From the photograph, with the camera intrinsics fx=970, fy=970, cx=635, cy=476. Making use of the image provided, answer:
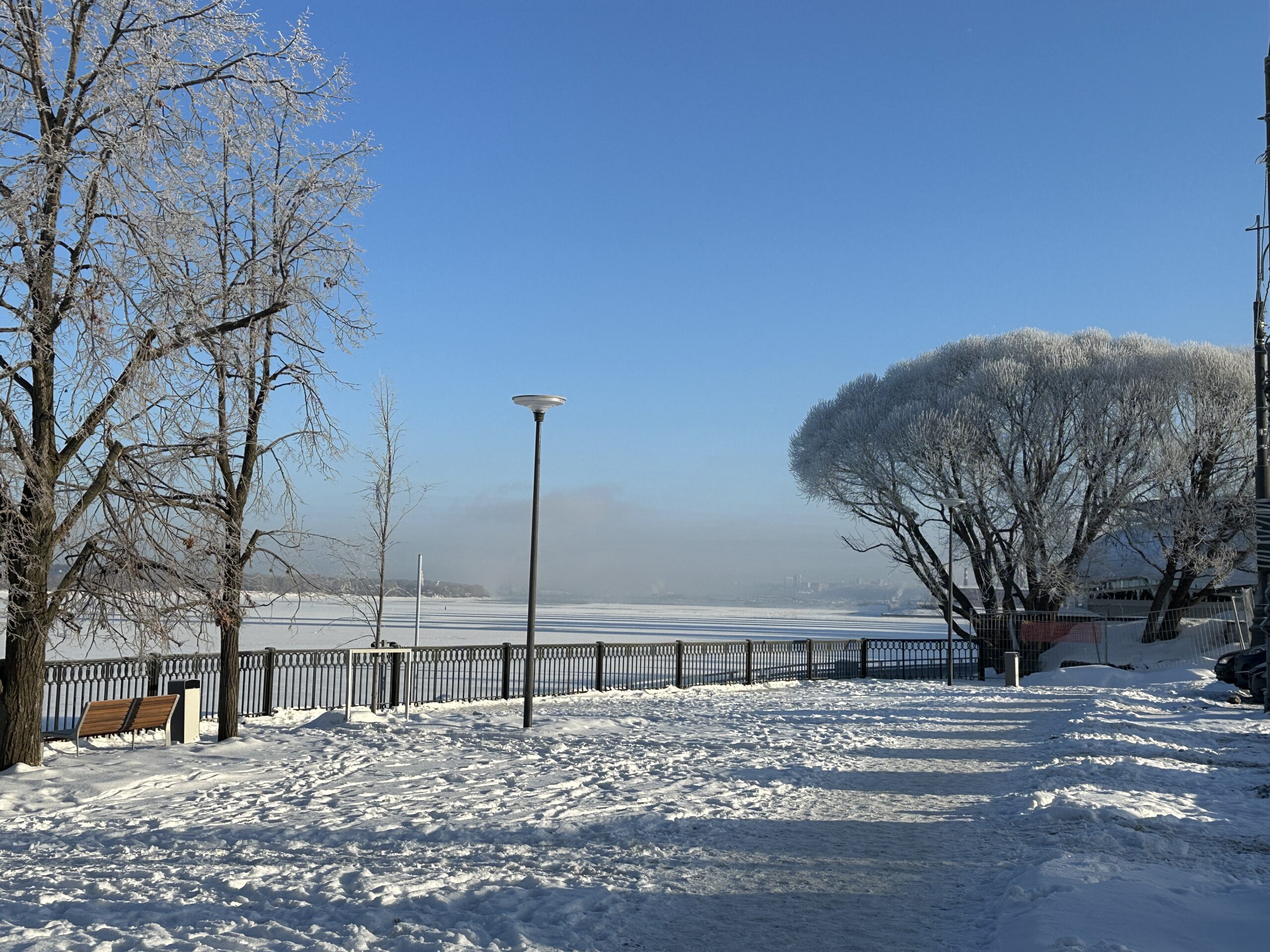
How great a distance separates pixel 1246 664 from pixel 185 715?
70.9ft

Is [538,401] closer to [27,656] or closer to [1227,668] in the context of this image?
[27,656]

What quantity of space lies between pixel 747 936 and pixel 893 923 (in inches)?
39.4

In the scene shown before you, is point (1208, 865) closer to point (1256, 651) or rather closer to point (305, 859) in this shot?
point (305, 859)

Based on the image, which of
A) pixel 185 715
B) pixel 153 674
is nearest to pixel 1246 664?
pixel 185 715

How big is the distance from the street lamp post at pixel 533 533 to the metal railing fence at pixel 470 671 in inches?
124

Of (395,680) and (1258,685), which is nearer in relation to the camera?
(395,680)

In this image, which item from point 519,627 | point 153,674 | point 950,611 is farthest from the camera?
point 519,627

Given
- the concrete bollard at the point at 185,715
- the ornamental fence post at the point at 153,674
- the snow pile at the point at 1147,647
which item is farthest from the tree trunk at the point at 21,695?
the snow pile at the point at 1147,647

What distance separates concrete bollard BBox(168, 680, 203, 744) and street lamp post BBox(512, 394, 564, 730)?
16.3 feet

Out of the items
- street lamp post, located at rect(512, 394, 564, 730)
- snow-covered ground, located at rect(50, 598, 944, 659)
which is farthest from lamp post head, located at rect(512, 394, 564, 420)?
snow-covered ground, located at rect(50, 598, 944, 659)

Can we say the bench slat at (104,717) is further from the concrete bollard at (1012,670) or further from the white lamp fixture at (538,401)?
the concrete bollard at (1012,670)

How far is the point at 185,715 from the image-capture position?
14.6m

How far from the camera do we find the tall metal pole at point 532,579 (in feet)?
51.5

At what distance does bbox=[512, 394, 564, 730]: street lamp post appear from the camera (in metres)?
15.7
